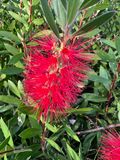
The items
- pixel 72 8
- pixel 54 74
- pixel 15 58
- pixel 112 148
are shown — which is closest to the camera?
pixel 72 8

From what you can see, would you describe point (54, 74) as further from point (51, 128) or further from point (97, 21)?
point (51, 128)

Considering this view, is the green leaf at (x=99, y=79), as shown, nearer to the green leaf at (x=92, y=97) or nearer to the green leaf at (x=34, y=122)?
the green leaf at (x=92, y=97)

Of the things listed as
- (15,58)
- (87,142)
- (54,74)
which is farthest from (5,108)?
(54,74)

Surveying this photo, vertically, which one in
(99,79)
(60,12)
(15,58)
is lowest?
(99,79)

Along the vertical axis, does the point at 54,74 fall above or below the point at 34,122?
above

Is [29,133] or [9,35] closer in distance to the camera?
[29,133]

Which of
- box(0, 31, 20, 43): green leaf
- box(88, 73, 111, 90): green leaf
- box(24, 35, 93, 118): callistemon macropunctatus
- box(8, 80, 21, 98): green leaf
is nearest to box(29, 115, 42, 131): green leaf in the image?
box(24, 35, 93, 118): callistemon macropunctatus

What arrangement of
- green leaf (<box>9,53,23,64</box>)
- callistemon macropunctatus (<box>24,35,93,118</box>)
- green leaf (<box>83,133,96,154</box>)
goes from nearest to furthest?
1. callistemon macropunctatus (<box>24,35,93,118</box>)
2. green leaf (<box>9,53,23,64</box>)
3. green leaf (<box>83,133,96,154</box>)

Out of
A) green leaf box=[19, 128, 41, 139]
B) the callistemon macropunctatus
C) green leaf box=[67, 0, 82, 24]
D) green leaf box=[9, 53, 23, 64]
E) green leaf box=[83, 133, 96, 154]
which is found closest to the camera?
green leaf box=[67, 0, 82, 24]

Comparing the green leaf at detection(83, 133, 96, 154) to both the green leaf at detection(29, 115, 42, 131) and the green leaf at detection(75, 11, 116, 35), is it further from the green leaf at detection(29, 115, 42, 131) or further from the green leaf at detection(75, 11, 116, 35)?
the green leaf at detection(75, 11, 116, 35)

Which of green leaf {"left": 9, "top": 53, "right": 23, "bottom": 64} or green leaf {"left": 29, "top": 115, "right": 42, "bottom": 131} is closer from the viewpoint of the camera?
green leaf {"left": 29, "top": 115, "right": 42, "bottom": 131}
